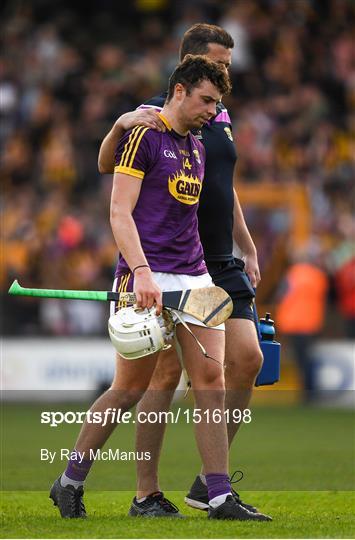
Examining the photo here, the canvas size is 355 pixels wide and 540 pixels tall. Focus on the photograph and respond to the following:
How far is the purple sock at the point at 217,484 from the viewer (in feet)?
21.9

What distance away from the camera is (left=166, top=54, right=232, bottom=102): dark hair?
670 cm

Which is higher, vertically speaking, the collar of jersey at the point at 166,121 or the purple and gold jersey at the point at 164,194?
the collar of jersey at the point at 166,121

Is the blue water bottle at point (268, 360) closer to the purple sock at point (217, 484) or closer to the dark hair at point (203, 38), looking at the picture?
the purple sock at point (217, 484)

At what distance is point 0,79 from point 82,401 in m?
7.18

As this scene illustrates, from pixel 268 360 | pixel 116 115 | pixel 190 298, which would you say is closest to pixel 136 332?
pixel 190 298

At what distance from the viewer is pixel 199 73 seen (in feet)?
22.0

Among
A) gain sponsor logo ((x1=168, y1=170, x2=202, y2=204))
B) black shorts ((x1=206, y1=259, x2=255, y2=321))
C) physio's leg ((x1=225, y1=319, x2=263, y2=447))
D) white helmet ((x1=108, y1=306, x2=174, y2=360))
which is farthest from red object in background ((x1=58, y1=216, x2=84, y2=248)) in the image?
white helmet ((x1=108, y1=306, x2=174, y2=360))

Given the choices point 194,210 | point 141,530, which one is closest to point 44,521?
point 141,530

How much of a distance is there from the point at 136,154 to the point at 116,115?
14585mm

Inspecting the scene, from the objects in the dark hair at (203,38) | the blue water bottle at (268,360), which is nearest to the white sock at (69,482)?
the blue water bottle at (268,360)

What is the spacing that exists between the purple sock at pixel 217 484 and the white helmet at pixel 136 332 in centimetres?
70

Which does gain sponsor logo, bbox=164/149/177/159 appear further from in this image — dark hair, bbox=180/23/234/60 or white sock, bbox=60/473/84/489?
white sock, bbox=60/473/84/489

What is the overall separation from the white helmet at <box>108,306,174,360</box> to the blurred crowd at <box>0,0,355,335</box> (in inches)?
417

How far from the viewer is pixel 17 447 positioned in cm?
1120
